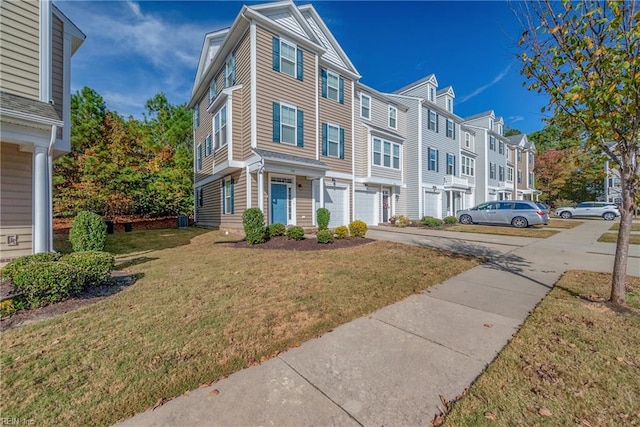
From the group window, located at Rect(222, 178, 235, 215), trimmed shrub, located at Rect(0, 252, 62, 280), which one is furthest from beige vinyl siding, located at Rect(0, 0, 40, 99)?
window, located at Rect(222, 178, 235, 215)

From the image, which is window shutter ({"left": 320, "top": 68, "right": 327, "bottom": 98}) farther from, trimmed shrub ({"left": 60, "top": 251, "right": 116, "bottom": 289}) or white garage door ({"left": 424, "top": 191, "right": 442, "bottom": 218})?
trimmed shrub ({"left": 60, "top": 251, "right": 116, "bottom": 289})

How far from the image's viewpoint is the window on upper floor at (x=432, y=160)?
20031 millimetres

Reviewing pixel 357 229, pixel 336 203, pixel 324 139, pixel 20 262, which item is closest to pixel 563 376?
pixel 20 262

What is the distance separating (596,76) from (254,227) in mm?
8850

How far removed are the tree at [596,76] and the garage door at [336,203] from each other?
10.7 metres

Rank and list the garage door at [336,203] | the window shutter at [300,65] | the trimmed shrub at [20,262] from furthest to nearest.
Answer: the garage door at [336,203] → the window shutter at [300,65] → the trimmed shrub at [20,262]

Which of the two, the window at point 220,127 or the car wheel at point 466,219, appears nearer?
the window at point 220,127

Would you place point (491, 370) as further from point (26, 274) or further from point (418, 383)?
point (26, 274)

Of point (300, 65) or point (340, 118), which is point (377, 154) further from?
point (300, 65)

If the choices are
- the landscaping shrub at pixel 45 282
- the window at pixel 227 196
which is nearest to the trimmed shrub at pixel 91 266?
the landscaping shrub at pixel 45 282

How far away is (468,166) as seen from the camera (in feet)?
83.4

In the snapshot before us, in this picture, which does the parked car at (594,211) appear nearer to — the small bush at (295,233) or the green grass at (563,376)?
the green grass at (563,376)

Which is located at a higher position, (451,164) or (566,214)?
(451,164)

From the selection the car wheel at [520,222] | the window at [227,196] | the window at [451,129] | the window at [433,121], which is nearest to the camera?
the window at [227,196]
